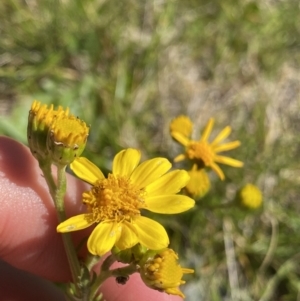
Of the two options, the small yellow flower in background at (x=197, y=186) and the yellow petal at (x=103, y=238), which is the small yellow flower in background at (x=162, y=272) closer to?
the yellow petal at (x=103, y=238)

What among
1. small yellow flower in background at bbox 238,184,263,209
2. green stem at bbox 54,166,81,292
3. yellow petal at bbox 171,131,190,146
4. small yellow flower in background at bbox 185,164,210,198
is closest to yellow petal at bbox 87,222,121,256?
green stem at bbox 54,166,81,292

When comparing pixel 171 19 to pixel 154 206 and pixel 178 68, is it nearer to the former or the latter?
pixel 178 68

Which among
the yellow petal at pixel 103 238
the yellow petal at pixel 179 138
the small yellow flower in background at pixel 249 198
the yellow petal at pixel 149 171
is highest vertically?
the yellow petal at pixel 149 171

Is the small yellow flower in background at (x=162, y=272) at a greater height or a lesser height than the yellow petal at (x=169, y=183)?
lesser

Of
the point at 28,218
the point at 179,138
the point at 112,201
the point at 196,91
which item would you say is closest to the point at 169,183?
the point at 112,201

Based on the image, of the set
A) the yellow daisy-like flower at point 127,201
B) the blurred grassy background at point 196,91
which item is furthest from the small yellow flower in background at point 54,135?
the blurred grassy background at point 196,91

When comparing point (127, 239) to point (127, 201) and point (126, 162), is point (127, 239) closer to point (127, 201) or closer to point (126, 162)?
point (127, 201)

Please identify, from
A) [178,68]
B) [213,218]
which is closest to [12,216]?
[213,218]
